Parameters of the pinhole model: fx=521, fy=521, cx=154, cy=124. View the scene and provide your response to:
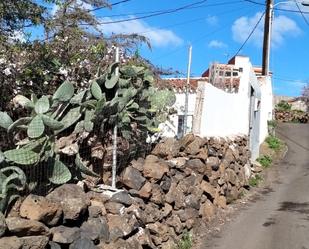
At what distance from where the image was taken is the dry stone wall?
512 cm

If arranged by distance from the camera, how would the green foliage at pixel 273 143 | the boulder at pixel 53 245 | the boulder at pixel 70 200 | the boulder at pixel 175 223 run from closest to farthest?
the boulder at pixel 53 245, the boulder at pixel 70 200, the boulder at pixel 175 223, the green foliage at pixel 273 143

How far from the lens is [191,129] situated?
1173cm

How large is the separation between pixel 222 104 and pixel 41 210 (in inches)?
380

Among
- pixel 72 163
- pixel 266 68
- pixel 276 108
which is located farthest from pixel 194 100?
pixel 276 108

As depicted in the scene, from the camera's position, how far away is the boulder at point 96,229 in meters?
5.82

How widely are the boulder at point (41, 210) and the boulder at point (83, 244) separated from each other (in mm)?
307

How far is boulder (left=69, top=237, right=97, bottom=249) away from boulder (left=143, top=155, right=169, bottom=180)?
254 cm

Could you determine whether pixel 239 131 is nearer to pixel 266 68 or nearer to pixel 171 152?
pixel 171 152

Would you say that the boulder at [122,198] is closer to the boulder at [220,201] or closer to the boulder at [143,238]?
the boulder at [143,238]

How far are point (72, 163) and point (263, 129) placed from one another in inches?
756

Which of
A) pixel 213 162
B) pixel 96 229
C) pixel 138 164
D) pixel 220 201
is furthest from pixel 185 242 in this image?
pixel 220 201

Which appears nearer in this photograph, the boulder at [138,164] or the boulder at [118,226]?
the boulder at [118,226]

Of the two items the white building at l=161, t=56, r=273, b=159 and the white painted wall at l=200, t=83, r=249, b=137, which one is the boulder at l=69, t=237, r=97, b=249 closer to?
the white building at l=161, t=56, r=273, b=159

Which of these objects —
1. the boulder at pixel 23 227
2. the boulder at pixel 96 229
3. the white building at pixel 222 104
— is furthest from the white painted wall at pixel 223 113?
the boulder at pixel 23 227
